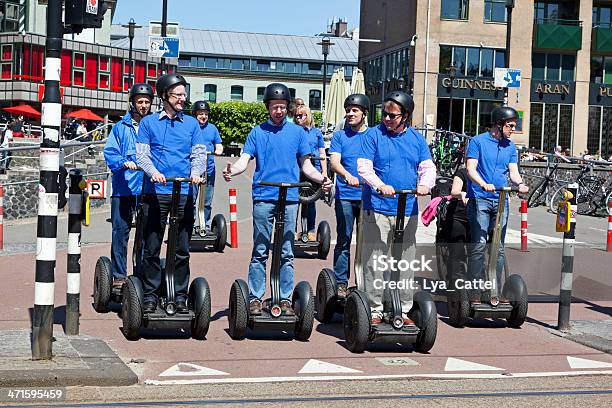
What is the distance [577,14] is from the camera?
50.2 metres

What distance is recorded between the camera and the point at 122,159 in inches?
390

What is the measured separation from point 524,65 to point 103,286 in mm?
42400

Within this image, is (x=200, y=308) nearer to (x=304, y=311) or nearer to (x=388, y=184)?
(x=304, y=311)

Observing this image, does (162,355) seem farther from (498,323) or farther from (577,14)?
(577,14)

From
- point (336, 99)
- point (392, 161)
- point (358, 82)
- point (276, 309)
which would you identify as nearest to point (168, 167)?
point (276, 309)

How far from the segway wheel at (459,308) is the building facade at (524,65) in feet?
127

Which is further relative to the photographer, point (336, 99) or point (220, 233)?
point (336, 99)

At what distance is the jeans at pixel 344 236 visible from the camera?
9961 mm

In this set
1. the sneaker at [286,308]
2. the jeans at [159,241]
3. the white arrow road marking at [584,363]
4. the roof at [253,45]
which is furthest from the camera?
the roof at [253,45]

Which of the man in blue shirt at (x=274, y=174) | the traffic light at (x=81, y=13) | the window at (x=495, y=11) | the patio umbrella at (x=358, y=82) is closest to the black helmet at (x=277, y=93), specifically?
the man in blue shirt at (x=274, y=174)

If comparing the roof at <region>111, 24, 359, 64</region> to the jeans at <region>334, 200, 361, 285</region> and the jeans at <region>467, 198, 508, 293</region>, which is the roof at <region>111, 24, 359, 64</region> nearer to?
the jeans at <region>334, 200, 361, 285</region>

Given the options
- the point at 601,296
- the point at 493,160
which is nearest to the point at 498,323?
the point at 493,160

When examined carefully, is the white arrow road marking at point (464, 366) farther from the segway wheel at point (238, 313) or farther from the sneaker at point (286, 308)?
the segway wheel at point (238, 313)

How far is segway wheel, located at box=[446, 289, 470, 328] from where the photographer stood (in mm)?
9469
